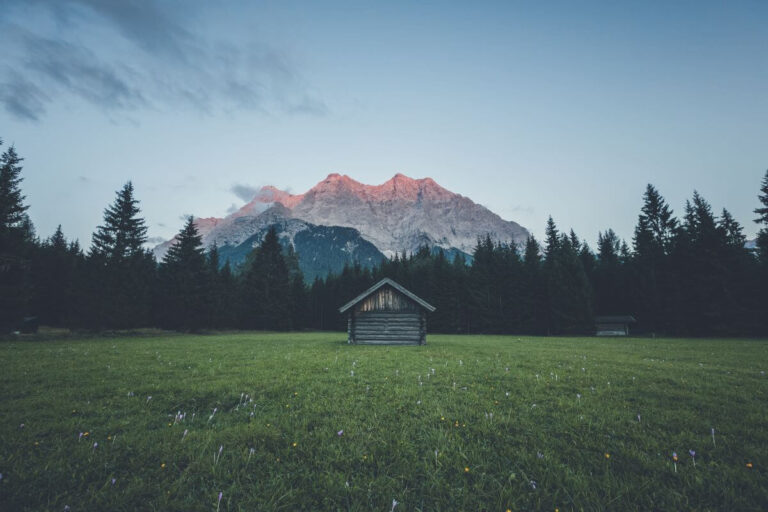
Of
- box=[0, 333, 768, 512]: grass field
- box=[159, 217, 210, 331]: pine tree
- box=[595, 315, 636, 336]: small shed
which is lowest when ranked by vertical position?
box=[595, 315, 636, 336]: small shed

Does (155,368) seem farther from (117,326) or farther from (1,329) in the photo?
(117,326)

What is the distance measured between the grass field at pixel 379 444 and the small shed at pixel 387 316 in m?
16.8

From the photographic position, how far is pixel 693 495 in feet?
11.5

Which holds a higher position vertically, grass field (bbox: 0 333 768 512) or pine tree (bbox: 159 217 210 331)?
pine tree (bbox: 159 217 210 331)

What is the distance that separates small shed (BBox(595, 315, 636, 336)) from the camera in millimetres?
47881

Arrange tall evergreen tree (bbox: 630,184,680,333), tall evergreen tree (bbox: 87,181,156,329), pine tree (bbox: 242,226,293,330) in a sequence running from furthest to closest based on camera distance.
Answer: pine tree (bbox: 242,226,293,330), tall evergreen tree (bbox: 630,184,680,333), tall evergreen tree (bbox: 87,181,156,329)

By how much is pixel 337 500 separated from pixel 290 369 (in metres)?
8.38

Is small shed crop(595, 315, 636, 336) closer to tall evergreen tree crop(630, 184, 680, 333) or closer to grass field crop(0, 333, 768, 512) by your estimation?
tall evergreen tree crop(630, 184, 680, 333)

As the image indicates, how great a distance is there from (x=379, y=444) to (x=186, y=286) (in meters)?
49.4

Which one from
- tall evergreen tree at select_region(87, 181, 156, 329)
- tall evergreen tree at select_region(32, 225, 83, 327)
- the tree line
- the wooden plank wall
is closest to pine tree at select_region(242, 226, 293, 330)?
the tree line

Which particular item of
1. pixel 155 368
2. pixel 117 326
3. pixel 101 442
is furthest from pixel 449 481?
pixel 117 326

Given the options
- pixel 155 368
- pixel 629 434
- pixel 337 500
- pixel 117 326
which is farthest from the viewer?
pixel 117 326

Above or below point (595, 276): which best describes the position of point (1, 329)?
below

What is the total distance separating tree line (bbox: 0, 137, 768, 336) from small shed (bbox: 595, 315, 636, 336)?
193 cm
